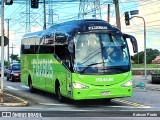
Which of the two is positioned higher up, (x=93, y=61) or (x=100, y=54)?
(x=100, y=54)

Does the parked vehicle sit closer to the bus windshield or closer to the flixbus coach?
the flixbus coach

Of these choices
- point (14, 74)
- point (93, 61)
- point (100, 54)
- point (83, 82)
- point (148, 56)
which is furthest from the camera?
point (148, 56)

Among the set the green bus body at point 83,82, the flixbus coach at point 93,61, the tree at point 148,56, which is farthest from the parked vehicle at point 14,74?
the tree at point 148,56

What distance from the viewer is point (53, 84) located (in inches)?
770

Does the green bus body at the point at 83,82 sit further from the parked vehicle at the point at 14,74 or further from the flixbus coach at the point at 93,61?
the parked vehicle at the point at 14,74

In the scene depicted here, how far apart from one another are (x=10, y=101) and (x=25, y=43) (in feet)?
28.6

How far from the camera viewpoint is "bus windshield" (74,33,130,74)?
16.5 m

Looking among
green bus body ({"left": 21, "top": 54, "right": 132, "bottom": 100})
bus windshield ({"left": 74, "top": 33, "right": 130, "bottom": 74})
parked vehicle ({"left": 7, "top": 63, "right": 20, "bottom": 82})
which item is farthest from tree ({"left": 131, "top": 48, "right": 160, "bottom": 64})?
bus windshield ({"left": 74, "top": 33, "right": 130, "bottom": 74})

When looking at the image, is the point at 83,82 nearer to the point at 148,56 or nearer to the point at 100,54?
the point at 100,54

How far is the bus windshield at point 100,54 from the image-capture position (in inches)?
650

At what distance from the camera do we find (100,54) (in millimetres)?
16734

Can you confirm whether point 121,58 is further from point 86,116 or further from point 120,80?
point 86,116

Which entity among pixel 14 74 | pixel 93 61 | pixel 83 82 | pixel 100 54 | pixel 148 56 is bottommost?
pixel 14 74

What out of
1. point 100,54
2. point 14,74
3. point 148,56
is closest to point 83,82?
point 100,54
